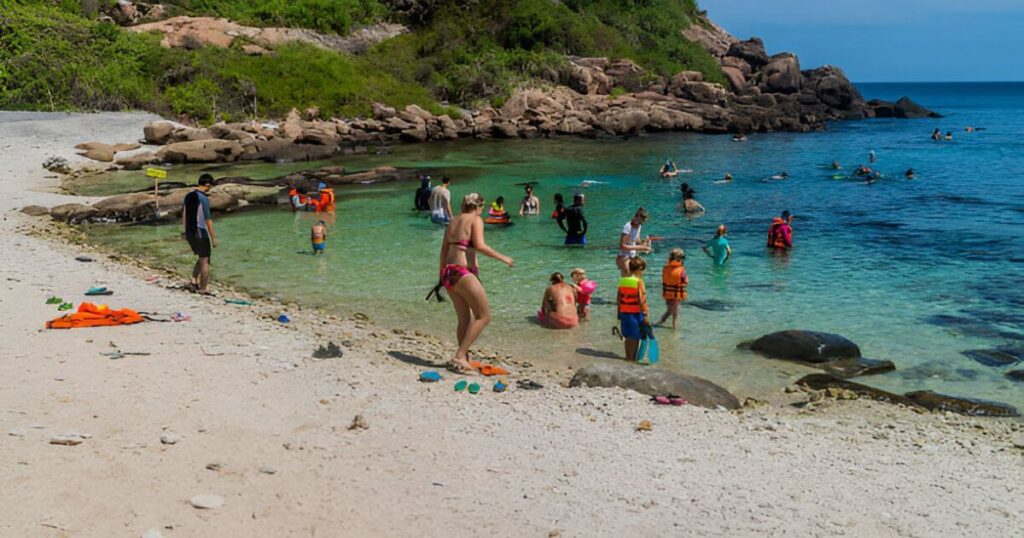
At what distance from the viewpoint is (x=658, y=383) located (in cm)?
970

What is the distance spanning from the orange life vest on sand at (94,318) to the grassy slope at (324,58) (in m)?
41.3

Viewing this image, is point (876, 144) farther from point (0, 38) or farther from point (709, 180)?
point (0, 38)

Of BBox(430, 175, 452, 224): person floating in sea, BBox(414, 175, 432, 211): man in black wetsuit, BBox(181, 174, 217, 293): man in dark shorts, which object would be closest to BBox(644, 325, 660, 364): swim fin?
BBox(181, 174, 217, 293): man in dark shorts

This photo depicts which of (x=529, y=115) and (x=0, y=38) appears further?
(x=529, y=115)

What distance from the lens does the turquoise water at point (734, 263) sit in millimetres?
12836

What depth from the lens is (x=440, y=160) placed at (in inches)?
1650

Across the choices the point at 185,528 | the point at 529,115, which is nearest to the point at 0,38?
the point at 529,115

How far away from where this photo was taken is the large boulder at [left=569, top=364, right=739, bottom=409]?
9.58 meters

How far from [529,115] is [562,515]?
53904mm

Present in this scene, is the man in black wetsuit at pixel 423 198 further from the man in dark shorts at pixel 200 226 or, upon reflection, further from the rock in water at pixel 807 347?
the rock in water at pixel 807 347

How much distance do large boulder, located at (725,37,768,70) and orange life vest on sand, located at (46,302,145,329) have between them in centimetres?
8482

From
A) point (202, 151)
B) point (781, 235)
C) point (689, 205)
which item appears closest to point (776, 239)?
point (781, 235)

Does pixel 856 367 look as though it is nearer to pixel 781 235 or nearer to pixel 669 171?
pixel 781 235

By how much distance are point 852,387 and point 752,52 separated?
82.9 metres
